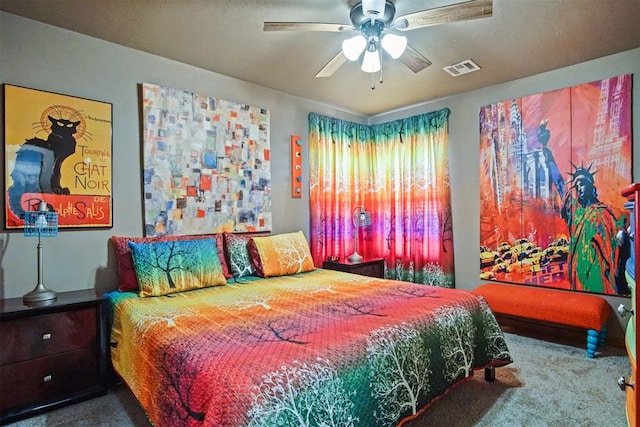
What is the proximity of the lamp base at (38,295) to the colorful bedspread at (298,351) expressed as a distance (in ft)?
1.15

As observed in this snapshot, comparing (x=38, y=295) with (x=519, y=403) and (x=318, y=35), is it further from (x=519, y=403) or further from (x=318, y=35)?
(x=519, y=403)

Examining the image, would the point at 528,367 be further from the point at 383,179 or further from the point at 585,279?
the point at 383,179

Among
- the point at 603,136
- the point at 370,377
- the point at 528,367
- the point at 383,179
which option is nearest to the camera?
the point at 370,377

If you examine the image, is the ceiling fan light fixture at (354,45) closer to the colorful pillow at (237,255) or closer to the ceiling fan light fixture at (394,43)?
the ceiling fan light fixture at (394,43)

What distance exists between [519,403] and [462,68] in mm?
2817

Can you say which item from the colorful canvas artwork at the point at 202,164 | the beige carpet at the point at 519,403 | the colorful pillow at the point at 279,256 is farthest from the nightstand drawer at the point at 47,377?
the colorful pillow at the point at 279,256

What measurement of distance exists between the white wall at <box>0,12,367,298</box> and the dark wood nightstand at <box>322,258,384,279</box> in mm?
2063

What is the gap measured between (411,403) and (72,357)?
2120mm

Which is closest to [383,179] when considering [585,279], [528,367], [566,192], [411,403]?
[566,192]

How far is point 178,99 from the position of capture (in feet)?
9.78

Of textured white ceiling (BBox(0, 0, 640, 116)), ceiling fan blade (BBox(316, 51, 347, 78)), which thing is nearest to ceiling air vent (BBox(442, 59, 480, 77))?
textured white ceiling (BBox(0, 0, 640, 116))

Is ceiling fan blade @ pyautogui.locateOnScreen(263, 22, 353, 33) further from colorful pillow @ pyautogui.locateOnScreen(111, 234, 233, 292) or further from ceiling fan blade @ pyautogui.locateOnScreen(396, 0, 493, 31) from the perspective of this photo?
colorful pillow @ pyautogui.locateOnScreen(111, 234, 233, 292)

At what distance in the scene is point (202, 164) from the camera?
3.13 meters

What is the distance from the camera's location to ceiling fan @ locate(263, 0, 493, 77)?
1874 mm
